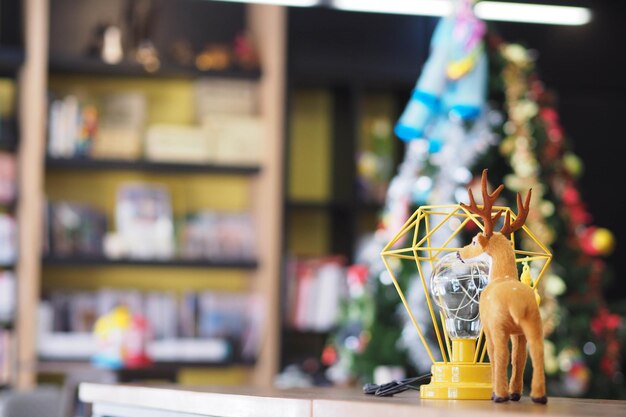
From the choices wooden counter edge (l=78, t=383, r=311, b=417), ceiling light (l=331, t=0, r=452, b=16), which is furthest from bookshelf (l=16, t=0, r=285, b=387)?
wooden counter edge (l=78, t=383, r=311, b=417)

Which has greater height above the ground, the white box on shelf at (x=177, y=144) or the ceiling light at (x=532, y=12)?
the ceiling light at (x=532, y=12)

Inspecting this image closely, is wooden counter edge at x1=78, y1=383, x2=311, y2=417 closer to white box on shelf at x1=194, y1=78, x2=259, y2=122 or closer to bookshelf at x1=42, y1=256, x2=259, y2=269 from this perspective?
bookshelf at x1=42, y1=256, x2=259, y2=269

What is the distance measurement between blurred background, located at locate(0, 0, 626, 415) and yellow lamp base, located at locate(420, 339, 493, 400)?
3.19m

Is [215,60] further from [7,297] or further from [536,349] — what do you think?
[536,349]

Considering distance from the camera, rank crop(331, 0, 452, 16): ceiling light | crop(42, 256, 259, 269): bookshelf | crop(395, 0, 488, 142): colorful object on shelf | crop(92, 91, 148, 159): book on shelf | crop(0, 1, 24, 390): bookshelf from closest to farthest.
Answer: crop(395, 0, 488, 142): colorful object on shelf < crop(331, 0, 452, 16): ceiling light < crop(0, 1, 24, 390): bookshelf < crop(42, 256, 259, 269): bookshelf < crop(92, 91, 148, 159): book on shelf

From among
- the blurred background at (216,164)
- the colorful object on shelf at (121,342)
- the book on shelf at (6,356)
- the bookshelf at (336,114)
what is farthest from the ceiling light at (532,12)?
the book on shelf at (6,356)

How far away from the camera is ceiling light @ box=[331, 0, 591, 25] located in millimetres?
4957

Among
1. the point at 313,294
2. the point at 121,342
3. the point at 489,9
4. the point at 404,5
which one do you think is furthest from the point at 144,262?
the point at 489,9

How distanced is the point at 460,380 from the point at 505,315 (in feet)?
0.47

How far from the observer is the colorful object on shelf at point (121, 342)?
381 cm

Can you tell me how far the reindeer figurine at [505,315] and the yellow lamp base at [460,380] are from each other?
0.14 feet

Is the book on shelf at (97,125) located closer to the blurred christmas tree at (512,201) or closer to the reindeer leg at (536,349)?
the blurred christmas tree at (512,201)

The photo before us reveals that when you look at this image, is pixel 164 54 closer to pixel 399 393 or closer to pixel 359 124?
pixel 359 124

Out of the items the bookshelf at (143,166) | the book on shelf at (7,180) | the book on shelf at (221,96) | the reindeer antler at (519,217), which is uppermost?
the book on shelf at (221,96)
